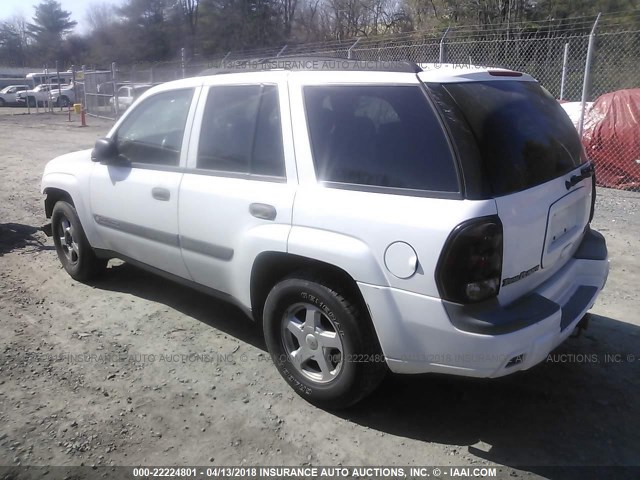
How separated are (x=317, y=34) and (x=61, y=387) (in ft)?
128

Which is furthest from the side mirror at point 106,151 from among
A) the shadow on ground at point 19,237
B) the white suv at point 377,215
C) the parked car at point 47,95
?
the parked car at point 47,95

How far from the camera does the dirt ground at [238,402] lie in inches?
115

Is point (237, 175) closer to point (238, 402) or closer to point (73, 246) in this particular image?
point (238, 402)

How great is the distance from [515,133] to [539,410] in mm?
1588

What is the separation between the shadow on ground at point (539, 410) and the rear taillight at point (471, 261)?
90cm

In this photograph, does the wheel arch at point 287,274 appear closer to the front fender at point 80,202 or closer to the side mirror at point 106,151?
the side mirror at point 106,151

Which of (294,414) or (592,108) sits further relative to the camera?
(592,108)

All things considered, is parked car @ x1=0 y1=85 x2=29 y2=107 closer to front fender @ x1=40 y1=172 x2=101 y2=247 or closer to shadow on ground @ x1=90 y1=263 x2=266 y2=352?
shadow on ground @ x1=90 y1=263 x2=266 y2=352

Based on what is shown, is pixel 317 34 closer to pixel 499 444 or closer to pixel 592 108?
pixel 592 108

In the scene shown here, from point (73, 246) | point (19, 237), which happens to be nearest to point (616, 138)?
point (73, 246)

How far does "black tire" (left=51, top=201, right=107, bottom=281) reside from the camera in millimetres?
4941

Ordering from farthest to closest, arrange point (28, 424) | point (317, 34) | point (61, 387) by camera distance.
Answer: point (317, 34)
point (61, 387)
point (28, 424)

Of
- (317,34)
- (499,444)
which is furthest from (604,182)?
(317,34)

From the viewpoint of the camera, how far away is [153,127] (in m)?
4.20
